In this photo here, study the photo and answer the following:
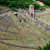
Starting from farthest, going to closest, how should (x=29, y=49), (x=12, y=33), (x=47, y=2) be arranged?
(x=47, y=2) < (x=12, y=33) < (x=29, y=49)

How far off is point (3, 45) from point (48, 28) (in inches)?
217

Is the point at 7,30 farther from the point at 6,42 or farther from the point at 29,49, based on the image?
the point at 29,49

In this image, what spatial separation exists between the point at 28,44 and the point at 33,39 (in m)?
1.40

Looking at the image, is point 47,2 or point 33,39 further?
point 47,2

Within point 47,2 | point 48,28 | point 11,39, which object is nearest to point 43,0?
point 47,2

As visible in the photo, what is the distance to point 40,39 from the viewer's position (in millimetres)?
17266

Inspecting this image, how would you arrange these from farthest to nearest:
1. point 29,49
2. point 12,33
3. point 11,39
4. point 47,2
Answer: point 47,2, point 12,33, point 11,39, point 29,49

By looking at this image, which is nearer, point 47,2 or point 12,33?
point 12,33

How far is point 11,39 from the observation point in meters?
16.7

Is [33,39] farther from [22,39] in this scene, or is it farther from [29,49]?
[29,49]

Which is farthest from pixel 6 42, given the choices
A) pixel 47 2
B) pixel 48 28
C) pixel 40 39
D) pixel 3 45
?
pixel 47 2

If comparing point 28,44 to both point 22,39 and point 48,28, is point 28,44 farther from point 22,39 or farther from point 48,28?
point 48,28

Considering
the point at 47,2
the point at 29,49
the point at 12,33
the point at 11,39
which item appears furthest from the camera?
the point at 47,2

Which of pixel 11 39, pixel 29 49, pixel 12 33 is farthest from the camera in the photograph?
pixel 12 33
